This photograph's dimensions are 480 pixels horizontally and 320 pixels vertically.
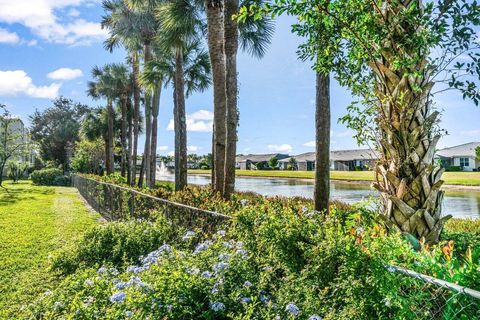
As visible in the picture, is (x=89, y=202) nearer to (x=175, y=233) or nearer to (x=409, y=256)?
(x=175, y=233)

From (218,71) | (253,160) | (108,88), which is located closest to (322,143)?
(218,71)

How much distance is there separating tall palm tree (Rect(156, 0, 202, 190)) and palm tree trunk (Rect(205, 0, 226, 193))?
2712mm

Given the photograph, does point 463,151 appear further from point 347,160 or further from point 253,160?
point 253,160

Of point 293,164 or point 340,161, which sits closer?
point 340,161

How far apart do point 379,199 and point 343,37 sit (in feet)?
5.22

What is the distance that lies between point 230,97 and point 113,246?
184 inches

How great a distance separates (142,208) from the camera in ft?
29.6

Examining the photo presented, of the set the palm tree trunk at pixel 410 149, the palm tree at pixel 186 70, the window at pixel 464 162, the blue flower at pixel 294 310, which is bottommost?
the blue flower at pixel 294 310

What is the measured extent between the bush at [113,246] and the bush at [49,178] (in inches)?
1287

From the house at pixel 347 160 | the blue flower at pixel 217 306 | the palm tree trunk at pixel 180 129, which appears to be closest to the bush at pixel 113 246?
the blue flower at pixel 217 306

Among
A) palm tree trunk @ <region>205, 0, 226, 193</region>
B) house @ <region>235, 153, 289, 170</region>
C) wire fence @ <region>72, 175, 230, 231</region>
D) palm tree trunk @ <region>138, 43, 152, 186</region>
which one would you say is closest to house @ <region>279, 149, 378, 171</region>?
house @ <region>235, 153, 289, 170</region>

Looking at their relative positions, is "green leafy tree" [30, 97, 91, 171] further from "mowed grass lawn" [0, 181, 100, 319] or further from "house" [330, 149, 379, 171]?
"house" [330, 149, 379, 171]

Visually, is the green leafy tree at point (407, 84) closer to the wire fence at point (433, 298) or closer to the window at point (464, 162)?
the wire fence at point (433, 298)

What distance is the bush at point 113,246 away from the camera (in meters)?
6.29
